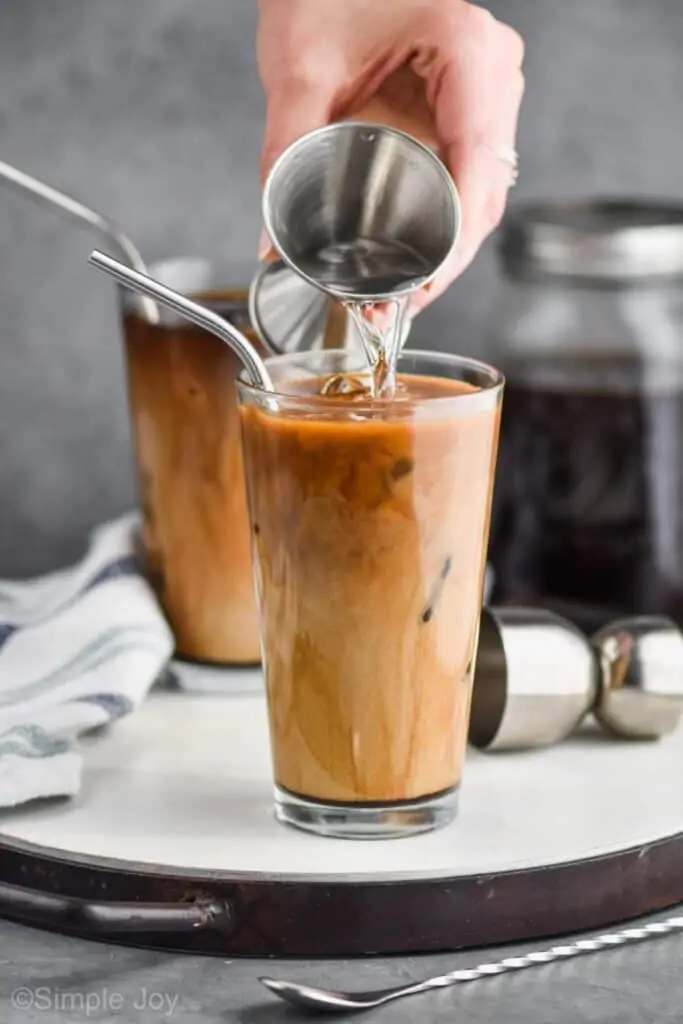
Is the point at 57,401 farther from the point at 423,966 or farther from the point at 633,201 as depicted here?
the point at 423,966

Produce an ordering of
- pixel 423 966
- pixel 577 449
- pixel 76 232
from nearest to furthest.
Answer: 1. pixel 423 966
2. pixel 577 449
3. pixel 76 232

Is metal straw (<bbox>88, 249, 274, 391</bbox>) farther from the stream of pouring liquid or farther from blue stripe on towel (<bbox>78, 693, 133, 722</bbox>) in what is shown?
blue stripe on towel (<bbox>78, 693, 133, 722</bbox>)

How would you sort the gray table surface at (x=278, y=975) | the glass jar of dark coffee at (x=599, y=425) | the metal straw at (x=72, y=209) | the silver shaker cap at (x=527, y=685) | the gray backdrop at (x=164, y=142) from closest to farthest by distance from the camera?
the gray table surface at (x=278, y=975)
the silver shaker cap at (x=527, y=685)
the metal straw at (x=72, y=209)
the glass jar of dark coffee at (x=599, y=425)
the gray backdrop at (x=164, y=142)

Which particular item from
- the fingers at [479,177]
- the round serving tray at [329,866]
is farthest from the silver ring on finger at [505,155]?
the round serving tray at [329,866]

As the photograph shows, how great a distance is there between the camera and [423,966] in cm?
88

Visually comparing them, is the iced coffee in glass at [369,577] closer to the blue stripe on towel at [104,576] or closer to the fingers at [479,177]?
the fingers at [479,177]

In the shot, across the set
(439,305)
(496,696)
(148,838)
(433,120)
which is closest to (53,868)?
(148,838)

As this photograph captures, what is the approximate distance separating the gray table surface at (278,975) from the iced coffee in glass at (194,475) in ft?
1.18

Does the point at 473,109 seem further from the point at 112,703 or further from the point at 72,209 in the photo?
the point at 112,703

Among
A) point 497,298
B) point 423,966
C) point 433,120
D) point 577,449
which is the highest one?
point 433,120

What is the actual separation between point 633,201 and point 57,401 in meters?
0.56

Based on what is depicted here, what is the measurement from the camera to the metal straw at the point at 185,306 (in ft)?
2.92

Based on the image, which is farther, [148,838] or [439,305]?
[439,305]

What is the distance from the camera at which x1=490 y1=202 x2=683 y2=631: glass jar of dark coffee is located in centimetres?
136
